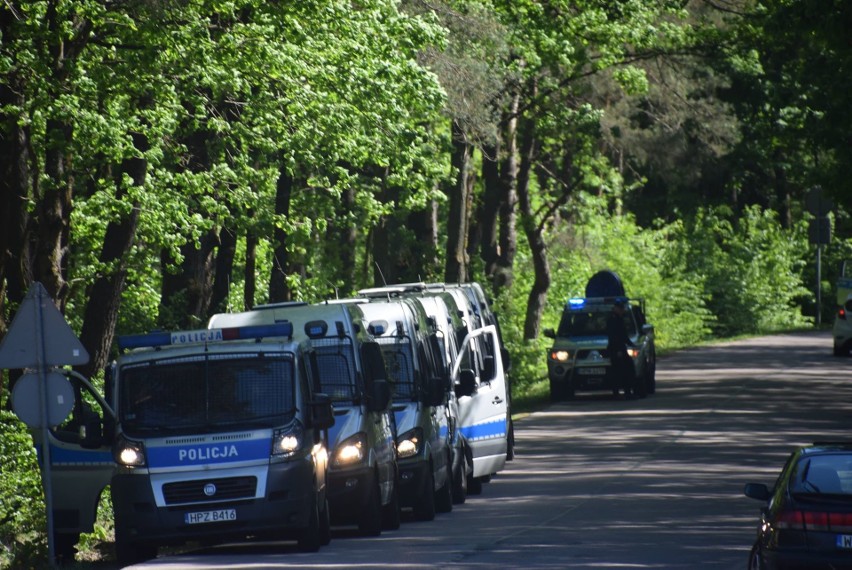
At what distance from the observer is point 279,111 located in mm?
26766

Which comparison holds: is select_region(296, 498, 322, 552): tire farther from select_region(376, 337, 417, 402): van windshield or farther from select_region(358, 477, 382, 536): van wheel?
select_region(376, 337, 417, 402): van windshield

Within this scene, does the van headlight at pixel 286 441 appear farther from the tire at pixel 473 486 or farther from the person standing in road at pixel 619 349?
the person standing in road at pixel 619 349

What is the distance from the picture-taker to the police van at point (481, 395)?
21595 mm

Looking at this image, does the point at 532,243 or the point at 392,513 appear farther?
the point at 532,243

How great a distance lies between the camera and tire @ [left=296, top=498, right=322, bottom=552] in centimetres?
1545

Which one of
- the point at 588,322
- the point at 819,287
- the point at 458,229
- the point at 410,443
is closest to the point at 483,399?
the point at 410,443

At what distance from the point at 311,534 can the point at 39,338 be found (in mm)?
3067

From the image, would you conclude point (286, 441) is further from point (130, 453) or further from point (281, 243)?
point (281, 243)

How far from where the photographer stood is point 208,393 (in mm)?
15453

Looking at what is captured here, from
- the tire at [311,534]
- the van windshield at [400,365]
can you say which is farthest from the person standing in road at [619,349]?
the tire at [311,534]

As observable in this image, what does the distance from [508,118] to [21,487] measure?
23.6 meters

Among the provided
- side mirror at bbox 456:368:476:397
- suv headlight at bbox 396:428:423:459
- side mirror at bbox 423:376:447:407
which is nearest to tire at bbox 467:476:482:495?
side mirror at bbox 456:368:476:397

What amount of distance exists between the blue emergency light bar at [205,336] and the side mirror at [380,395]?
1267 millimetres

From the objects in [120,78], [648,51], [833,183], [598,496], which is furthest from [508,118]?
[598,496]
